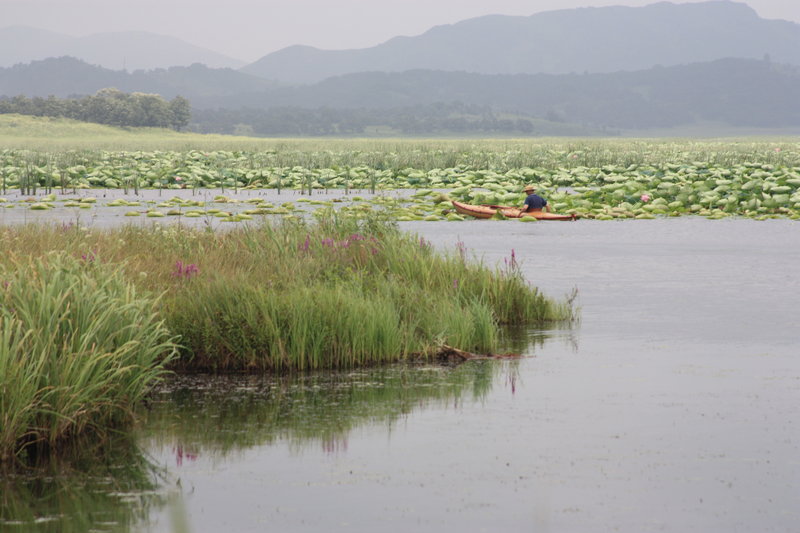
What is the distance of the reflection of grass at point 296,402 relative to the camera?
8.59 metres

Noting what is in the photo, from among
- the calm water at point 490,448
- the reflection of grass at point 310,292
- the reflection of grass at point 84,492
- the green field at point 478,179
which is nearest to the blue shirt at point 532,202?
the green field at point 478,179

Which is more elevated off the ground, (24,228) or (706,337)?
(24,228)

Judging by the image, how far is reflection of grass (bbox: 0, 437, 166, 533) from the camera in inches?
260

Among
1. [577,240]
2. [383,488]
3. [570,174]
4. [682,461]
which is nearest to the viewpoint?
[383,488]

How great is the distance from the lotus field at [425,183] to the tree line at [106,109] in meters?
87.6

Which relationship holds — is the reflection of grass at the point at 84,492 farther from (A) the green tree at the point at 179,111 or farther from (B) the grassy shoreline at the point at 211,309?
(A) the green tree at the point at 179,111

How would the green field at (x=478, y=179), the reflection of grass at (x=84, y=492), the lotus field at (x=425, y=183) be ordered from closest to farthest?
the reflection of grass at (x=84, y=492) → the lotus field at (x=425, y=183) → the green field at (x=478, y=179)

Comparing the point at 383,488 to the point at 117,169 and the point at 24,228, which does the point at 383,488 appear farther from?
the point at 117,169

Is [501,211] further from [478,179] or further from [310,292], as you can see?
[310,292]

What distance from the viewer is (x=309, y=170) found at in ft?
155

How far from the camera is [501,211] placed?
3144 cm

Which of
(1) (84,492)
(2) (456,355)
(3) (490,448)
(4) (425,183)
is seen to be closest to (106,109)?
(4) (425,183)

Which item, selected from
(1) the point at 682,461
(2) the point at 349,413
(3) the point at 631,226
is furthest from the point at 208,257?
(3) the point at 631,226

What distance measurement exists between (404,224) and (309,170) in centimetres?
1874
